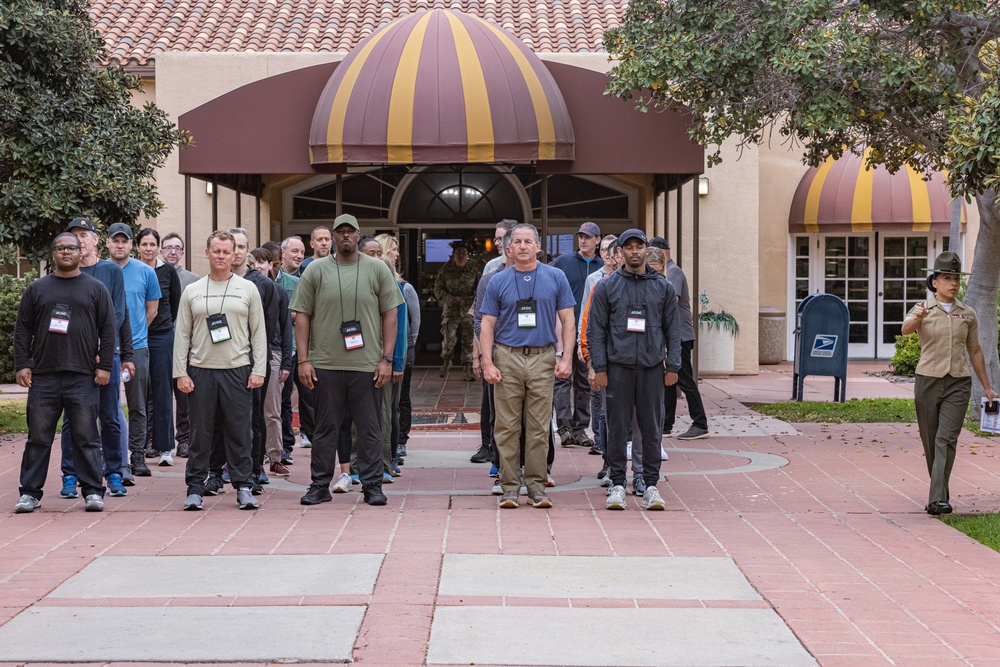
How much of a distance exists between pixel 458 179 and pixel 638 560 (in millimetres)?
13533

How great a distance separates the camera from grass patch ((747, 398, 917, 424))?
12.9 m

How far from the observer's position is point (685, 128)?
46.3ft

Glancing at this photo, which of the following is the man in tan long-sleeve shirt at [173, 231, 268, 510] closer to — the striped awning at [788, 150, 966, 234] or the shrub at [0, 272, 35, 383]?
the shrub at [0, 272, 35, 383]

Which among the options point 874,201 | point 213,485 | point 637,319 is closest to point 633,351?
point 637,319

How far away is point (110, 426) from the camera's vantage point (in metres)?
8.43

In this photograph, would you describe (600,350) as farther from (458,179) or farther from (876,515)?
(458,179)

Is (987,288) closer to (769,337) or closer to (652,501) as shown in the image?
(652,501)

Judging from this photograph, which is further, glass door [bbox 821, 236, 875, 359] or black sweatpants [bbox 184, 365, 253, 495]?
glass door [bbox 821, 236, 875, 359]

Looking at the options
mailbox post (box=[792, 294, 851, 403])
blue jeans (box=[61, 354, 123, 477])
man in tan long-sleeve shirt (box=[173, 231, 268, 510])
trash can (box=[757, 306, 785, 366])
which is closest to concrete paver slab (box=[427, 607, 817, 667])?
man in tan long-sleeve shirt (box=[173, 231, 268, 510])

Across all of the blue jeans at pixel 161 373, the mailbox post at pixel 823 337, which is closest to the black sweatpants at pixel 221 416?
the blue jeans at pixel 161 373

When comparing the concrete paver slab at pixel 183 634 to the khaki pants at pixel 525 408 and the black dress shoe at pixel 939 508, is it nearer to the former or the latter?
the khaki pants at pixel 525 408

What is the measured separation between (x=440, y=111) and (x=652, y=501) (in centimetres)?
710

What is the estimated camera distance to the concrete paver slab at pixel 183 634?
4.77m

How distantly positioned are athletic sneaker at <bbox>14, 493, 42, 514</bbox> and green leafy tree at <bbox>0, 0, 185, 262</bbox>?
3.76m
